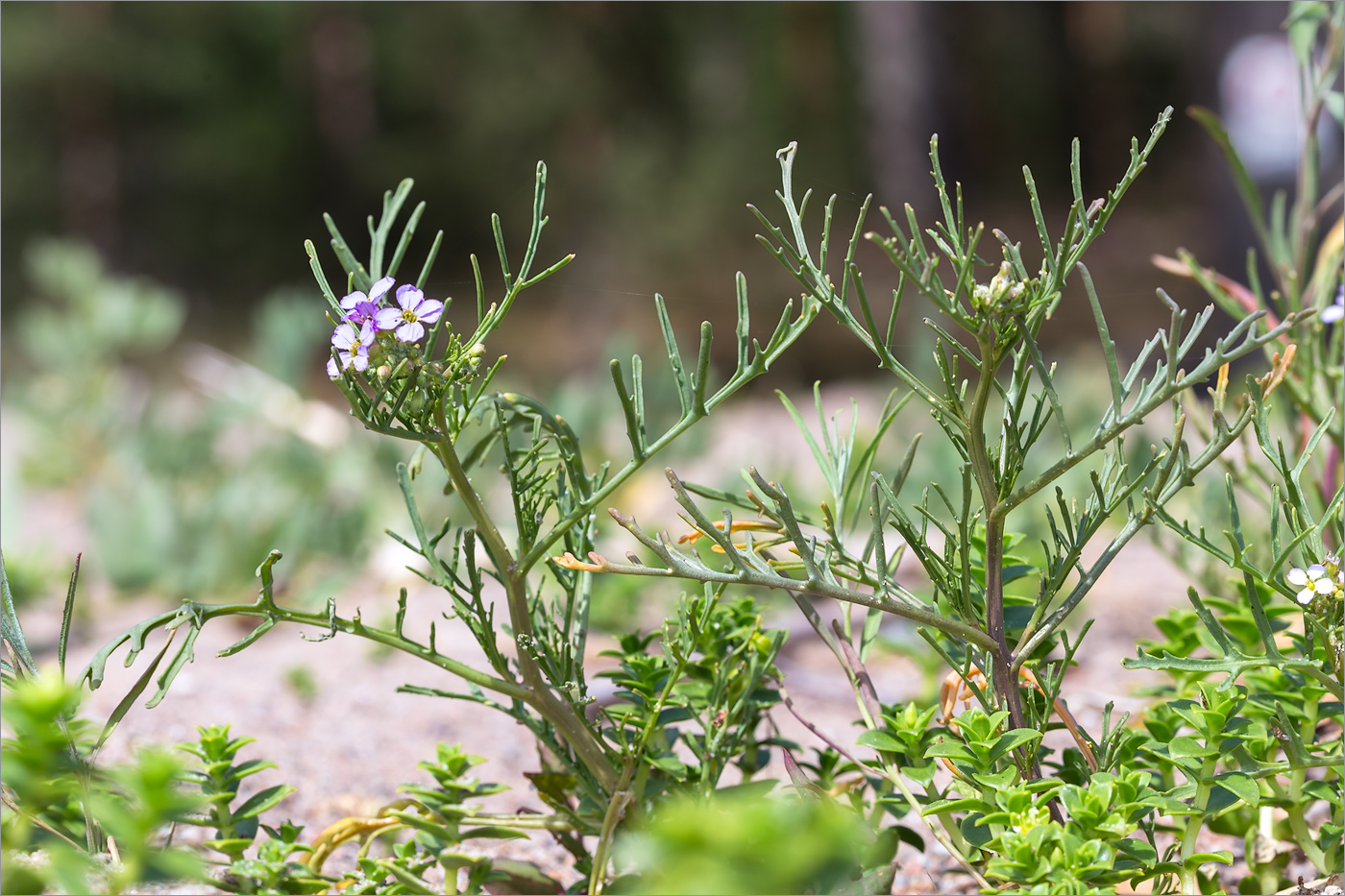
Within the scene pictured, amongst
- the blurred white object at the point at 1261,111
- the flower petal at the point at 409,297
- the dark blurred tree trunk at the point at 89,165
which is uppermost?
the dark blurred tree trunk at the point at 89,165

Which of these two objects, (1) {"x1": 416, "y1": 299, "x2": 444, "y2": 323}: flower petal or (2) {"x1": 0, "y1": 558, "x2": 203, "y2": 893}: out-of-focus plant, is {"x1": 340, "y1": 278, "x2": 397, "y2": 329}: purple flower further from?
(2) {"x1": 0, "y1": 558, "x2": 203, "y2": 893}: out-of-focus plant

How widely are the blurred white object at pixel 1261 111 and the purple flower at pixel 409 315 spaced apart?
2517mm

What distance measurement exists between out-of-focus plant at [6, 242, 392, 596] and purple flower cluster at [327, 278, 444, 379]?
4.95 ft

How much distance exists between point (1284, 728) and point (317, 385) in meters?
5.99

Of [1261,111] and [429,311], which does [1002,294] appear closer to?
[429,311]

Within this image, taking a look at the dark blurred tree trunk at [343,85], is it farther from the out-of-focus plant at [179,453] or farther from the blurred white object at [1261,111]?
the blurred white object at [1261,111]

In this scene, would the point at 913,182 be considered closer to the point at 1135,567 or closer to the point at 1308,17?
the point at 1135,567

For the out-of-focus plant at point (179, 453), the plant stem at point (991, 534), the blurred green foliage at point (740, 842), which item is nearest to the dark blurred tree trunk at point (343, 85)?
the out-of-focus plant at point (179, 453)

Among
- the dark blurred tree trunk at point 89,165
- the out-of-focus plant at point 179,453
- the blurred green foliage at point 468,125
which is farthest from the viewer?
the dark blurred tree trunk at point 89,165

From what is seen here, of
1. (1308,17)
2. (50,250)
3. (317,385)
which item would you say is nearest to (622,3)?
(317,385)

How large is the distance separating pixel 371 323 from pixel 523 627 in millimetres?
229

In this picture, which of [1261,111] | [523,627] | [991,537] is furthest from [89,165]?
[991,537]

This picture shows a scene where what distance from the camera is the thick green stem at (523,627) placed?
2.28 ft

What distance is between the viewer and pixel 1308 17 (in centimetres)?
108
